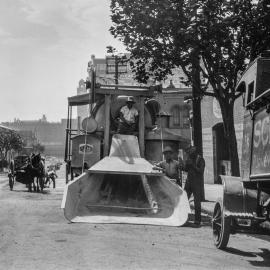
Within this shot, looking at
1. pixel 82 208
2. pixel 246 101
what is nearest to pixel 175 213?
pixel 82 208

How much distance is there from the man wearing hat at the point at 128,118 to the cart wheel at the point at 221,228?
234 inches

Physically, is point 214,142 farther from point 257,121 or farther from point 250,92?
point 257,121

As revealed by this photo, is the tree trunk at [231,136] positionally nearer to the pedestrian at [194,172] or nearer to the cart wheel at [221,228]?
the pedestrian at [194,172]

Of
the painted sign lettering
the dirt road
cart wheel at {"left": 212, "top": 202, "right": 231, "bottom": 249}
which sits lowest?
the dirt road

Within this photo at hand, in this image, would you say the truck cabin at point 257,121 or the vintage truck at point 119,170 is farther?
the vintage truck at point 119,170

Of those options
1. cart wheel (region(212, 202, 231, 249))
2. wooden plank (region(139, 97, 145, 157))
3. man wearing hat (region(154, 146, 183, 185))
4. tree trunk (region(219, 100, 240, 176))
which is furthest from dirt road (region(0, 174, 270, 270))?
wooden plank (region(139, 97, 145, 157))

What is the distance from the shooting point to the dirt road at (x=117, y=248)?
20.9 feet

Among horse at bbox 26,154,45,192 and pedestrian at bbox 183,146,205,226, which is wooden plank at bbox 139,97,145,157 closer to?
pedestrian at bbox 183,146,205,226

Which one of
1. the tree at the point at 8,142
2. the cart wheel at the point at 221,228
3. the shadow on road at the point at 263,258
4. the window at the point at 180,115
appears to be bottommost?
the shadow on road at the point at 263,258

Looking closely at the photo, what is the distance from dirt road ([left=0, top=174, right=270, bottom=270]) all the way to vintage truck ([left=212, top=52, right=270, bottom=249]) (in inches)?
17.6

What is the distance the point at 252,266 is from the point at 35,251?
2.85 m

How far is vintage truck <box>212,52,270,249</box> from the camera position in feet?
21.3

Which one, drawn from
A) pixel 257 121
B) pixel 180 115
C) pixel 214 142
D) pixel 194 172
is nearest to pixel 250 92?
pixel 257 121

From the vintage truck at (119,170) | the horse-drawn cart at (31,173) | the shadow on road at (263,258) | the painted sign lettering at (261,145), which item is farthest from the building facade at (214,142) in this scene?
the painted sign lettering at (261,145)
